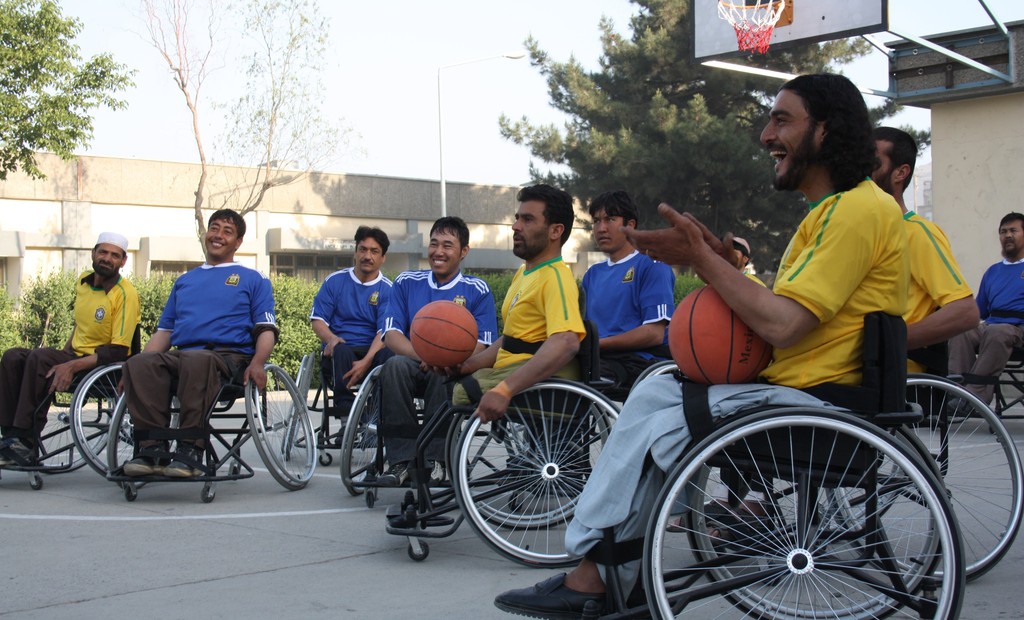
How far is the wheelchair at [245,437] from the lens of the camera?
6414 mm

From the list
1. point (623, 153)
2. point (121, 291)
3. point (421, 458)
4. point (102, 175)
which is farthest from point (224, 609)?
point (102, 175)

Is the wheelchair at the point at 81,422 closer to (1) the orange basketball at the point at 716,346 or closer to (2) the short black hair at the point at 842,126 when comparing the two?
(1) the orange basketball at the point at 716,346

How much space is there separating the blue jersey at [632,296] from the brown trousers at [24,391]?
3636 millimetres

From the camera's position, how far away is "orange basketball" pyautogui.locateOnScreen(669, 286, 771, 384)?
127 inches

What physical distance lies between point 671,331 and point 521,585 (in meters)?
1.59

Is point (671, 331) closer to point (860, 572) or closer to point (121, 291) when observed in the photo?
point (860, 572)

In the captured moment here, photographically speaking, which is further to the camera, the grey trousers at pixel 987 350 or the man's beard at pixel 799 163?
the grey trousers at pixel 987 350

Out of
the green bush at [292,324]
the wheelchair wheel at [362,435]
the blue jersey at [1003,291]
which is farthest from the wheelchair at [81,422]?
the green bush at [292,324]

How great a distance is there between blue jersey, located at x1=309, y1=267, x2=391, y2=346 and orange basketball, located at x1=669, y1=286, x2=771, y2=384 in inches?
199

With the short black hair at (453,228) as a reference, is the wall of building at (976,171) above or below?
above

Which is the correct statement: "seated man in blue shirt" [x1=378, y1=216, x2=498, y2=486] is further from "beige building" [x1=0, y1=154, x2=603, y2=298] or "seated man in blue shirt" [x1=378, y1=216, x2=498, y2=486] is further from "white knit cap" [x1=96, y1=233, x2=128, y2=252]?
"beige building" [x1=0, y1=154, x2=603, y2=298]

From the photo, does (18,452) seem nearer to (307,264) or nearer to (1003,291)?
(1003,291)

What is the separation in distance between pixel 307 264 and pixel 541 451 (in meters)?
37.9

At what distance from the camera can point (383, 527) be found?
5703mm
